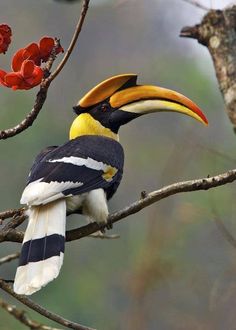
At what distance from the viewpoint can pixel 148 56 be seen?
16812mm

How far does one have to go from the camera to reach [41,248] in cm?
229

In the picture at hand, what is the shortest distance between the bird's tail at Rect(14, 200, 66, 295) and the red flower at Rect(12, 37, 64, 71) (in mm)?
412

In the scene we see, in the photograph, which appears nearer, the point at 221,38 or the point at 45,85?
the point at 45,85

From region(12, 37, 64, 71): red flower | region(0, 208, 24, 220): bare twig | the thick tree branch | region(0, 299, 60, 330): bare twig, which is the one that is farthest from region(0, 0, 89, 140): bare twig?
the thick tree branch

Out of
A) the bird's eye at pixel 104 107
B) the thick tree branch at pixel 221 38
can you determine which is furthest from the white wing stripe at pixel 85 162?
the thick tree branch at pixel 221 38

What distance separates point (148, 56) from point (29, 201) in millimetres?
14587

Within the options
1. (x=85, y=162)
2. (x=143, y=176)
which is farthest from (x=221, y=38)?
(x=143, y=176)

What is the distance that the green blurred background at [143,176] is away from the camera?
9.09 ft

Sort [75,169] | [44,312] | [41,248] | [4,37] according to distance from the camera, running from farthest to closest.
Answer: [75,169]
[41,248]
[4,37]
[44,312]

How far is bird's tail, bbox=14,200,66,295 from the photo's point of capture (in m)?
2.13

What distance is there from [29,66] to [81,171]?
1.84 feet

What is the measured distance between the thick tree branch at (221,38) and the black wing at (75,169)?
375 millimetres

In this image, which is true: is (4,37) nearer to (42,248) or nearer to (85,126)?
(42,248)

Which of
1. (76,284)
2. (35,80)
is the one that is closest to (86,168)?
(35,80)
